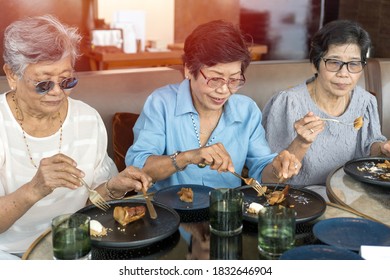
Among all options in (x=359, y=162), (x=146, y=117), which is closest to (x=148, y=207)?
(x=146, y=117)

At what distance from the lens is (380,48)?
13.8 ft

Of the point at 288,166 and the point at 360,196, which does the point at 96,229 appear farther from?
the point at 360,196

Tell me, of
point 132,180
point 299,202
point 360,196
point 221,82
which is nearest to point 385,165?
point 360,196

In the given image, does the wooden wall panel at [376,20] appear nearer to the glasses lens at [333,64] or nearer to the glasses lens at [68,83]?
the glasses lens at [333,64]

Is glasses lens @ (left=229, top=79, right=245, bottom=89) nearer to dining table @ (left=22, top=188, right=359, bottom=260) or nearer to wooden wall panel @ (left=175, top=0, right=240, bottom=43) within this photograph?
dining table @ (left=22, top=188, right=359, bottom=260)

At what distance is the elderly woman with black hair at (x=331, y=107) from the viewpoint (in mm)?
2088

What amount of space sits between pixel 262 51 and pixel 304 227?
3455 mm

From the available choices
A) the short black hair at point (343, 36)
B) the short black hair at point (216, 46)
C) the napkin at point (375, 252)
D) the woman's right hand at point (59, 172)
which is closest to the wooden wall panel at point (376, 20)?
the short black hair at point (343, 36)

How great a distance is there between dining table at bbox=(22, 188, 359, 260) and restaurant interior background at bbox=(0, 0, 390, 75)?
3.31 meters

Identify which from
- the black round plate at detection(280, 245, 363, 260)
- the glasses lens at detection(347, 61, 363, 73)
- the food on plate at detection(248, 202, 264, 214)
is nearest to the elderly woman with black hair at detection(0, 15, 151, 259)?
the food on plate at detection(248, 202, 264, 214)

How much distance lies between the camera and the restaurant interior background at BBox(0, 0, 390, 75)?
454 centimetres

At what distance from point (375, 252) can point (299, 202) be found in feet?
1.09
